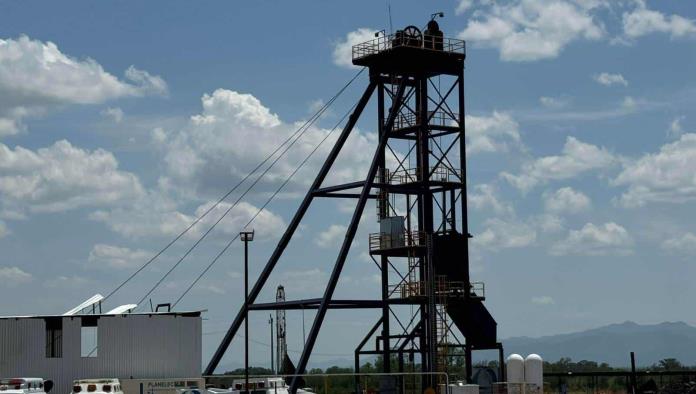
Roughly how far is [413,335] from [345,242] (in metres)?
7.79

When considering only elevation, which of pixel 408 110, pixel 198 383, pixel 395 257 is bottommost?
pixel 198 383

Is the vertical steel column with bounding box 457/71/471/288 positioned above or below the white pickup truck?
above

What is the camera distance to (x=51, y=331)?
8019 centimetres

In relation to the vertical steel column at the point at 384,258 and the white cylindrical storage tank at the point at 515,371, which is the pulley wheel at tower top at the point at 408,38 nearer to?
the vertical steel column at the point at 384,258

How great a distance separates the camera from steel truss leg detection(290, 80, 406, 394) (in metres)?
85.9

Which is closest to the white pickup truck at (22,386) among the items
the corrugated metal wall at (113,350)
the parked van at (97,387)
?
the parked van at (97,387)

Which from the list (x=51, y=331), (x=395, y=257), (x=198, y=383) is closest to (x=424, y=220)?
(x=395, y=257)

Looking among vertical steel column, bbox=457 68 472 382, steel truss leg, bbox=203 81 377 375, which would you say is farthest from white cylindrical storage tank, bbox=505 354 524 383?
steel truss leg, bbox=203 81 377 375

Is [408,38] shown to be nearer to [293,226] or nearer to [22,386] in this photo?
[293,226]

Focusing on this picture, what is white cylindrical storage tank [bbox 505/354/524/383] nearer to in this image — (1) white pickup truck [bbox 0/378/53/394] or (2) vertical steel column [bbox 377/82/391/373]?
(2) vertical steel column [bbox 377/82/391/373]

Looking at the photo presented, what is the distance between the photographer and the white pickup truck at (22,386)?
224 ft

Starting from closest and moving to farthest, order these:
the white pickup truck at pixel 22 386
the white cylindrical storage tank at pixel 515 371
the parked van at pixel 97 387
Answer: the white pickup truck at pixel 22 386
the parked van at pixel 97 387
the white cylindrical storage tank at pixel 515 371

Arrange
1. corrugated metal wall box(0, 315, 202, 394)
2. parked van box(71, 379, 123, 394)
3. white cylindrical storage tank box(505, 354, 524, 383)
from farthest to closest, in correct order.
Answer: white cylindrical storage tank box(505, 354, 524, 383) → corrugated metal wall box(0, 315, 202, 394) → parked van box(71, 379, 123, 394)

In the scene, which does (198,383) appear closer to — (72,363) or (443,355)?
(72,363)
